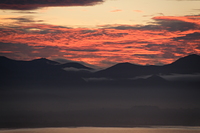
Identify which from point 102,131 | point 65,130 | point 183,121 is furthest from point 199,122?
point 65,130

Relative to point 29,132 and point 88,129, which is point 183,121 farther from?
point 29,132

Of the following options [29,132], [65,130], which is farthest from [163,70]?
[29,132]

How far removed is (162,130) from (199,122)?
2354 millimetres

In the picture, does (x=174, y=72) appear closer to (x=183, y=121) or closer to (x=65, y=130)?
(x=183, y=121)

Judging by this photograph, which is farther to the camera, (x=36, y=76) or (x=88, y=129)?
(x=36, y=76)

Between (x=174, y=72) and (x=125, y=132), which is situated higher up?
(x=174, y=72)

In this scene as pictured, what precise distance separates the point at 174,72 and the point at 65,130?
760cm

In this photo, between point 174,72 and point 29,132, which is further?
point 174,72

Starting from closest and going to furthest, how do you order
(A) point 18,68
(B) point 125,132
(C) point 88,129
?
(B) point 125,132 → (C) point 88,129 → (A) point 18,68

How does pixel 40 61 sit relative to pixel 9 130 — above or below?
above

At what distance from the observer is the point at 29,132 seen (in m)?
20.5

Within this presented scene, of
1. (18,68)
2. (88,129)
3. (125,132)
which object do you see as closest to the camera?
(125,132)

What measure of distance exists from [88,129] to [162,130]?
4064mm

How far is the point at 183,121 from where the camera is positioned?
2167 cm
